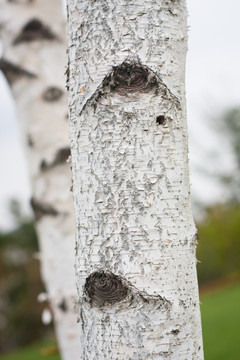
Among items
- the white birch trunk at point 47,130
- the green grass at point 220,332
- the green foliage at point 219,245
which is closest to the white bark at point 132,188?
the white birch trunk at point 47,130

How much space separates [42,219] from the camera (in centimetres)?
244

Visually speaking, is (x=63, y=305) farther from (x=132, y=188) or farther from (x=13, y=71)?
(x=132, y=188)

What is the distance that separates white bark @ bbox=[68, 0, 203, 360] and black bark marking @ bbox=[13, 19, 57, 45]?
4.75 ft

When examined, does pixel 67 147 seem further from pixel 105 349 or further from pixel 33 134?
pixel 105 349

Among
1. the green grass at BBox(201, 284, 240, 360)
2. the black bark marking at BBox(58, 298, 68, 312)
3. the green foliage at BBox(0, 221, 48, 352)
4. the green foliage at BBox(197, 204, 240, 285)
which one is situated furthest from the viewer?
the green foliage at BBox(197, 204, 240, 285)

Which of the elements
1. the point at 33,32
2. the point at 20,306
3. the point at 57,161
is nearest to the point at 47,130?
the point at 57,161

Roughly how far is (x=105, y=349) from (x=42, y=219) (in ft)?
4.57

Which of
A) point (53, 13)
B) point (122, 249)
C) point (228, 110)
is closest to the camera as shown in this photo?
point (122, 249)

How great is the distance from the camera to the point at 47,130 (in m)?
2.47

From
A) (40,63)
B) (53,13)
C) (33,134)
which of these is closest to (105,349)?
(33,134)

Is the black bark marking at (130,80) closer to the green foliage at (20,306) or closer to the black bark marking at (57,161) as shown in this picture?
the black bark marking at (57,161)

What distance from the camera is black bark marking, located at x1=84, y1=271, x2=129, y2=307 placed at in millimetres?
1104

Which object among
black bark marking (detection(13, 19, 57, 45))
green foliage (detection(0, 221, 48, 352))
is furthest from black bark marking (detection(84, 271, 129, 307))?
green foliage (detection(0, 221, 48, 352))

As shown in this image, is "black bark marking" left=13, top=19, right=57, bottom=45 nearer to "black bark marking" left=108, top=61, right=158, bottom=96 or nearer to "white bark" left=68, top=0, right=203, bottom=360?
"white bark" left=68, top=0, right=203, bottom=360
